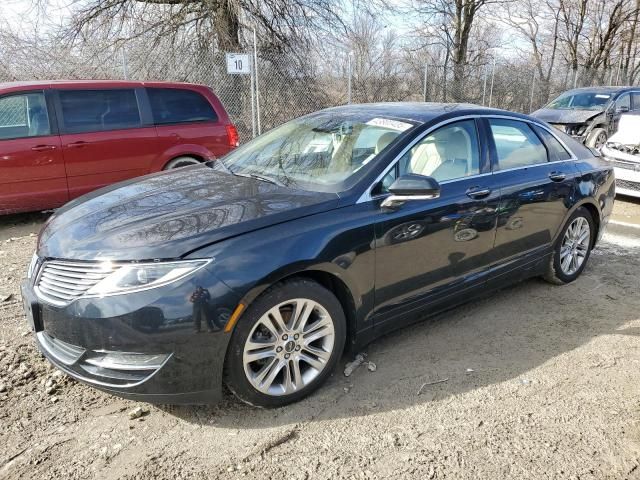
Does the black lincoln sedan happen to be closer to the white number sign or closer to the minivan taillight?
the minivan taillight

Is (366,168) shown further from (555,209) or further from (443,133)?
(555,209)

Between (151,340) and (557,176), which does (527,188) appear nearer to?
(557,176)

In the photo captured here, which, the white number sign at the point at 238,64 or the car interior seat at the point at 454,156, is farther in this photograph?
the white number sign at the point at 238,64

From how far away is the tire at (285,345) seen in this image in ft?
8.43

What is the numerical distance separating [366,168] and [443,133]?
2.52ft

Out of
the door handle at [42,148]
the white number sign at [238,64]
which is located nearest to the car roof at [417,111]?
the door handle at [42,148]

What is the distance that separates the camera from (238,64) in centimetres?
1042

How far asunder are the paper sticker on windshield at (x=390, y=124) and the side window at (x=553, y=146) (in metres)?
1.52

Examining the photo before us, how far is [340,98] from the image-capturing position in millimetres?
13820

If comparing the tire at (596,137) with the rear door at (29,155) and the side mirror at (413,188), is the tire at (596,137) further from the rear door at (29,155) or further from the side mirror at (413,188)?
the rear door at (29,155)

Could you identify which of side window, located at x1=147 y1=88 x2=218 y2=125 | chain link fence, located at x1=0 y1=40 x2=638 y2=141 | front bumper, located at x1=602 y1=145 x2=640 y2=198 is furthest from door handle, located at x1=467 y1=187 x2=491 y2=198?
chain link fence, located at x1=0 y1=40 x2=638 y2=141

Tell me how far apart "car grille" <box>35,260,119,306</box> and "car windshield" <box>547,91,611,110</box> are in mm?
12674

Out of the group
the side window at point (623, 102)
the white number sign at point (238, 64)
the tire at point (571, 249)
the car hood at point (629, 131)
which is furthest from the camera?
the side window at point (623, 102)

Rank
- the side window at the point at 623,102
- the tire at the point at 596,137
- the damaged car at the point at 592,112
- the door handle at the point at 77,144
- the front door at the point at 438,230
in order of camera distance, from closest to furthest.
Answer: the front door at the point at 438,230, the door handle at the point at 77,144, the tire at the point at 596,137, the damaged car at the point at 592,112, the side window at the point at 623,102
